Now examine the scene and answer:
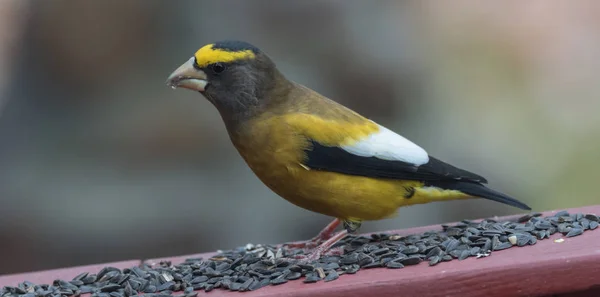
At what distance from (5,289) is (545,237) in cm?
197

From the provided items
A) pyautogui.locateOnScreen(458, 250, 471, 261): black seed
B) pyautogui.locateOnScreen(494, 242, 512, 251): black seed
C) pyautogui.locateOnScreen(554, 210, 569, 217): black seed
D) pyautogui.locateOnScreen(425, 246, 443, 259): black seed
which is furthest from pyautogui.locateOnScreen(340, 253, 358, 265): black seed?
pyautogui.locateOnScreen(554, 210, 569, 217): black seed

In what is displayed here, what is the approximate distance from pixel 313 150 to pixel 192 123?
3.52 meters

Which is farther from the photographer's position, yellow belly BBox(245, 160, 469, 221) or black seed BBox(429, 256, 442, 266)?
yellow belly BBox(245, 160, 469, 221)

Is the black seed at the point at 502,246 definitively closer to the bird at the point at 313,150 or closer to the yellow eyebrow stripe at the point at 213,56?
the bird at the point at 313,150

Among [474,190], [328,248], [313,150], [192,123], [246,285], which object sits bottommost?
[246,285]

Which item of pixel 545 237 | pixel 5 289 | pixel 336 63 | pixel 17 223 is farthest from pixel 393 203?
pixel 17 223

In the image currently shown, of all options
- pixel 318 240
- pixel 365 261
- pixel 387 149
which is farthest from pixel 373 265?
pixel 318 240

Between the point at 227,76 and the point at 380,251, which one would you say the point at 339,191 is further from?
A: the point at 227,76

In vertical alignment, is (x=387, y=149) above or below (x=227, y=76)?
below

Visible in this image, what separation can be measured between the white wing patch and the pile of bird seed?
31cm

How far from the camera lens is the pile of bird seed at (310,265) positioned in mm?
2561

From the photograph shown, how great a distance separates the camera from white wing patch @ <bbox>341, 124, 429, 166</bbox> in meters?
2.99

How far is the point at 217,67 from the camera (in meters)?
3.02

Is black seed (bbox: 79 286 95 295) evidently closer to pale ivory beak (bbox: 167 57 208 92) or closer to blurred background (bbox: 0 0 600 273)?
pale ivory beak (bbox: 167 57 208 92)
